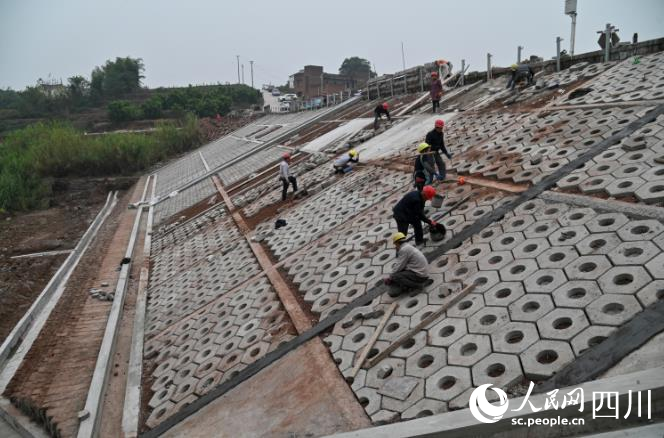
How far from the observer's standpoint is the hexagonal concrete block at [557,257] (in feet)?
18.9

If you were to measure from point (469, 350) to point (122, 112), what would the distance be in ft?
194

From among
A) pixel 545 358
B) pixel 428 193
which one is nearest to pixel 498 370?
pixel 545 358

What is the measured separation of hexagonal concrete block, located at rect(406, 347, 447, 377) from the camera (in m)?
5.11

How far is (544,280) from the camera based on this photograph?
18.4 feet

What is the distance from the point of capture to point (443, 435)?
3.83 metres

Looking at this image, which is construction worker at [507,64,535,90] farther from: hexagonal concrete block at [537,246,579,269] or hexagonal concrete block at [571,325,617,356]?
hexagonal concrete block at [571,325,617,356]

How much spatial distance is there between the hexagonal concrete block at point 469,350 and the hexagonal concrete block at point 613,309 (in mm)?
1126

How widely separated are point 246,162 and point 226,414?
1911 centimetres

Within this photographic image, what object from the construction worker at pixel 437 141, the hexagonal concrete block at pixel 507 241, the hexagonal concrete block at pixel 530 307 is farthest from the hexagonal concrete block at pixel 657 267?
the construction worker at pixel 437 141

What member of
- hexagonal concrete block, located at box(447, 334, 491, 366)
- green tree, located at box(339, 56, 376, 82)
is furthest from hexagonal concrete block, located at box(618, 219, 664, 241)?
green tree, located at box(339, 56, 376, 82)

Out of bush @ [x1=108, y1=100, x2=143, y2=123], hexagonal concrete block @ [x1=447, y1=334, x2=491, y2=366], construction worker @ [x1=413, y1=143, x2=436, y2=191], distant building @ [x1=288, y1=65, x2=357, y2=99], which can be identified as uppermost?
distant building @ [x1=288, y1=65, x2=357, y2=99]

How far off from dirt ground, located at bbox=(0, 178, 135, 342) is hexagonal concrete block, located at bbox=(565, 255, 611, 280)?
38.0 ft

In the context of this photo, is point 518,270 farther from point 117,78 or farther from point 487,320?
point 117,78

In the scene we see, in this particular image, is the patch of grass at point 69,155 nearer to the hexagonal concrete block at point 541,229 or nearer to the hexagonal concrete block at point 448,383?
the hexagonal concrete block at point 541,229
